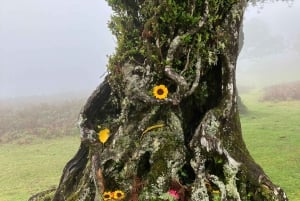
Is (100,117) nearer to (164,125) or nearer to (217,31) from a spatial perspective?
(164,125)

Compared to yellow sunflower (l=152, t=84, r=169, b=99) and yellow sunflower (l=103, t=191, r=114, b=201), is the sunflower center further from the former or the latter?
yellow sunflower (l=103, t=191, r=114, b=201)

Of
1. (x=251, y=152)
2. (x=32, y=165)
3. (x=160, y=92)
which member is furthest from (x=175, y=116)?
(x=32, y=165)

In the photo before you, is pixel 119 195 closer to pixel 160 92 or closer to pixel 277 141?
pixel 160 92

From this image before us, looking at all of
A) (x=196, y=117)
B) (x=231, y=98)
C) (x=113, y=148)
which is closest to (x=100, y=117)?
(x=113, y=148)

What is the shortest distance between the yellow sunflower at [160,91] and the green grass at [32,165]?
756 centimetres

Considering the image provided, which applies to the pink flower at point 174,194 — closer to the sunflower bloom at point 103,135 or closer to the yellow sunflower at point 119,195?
the yellow sunflower at point 119,195

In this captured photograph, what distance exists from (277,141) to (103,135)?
11.7 m

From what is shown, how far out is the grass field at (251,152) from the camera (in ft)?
41.1

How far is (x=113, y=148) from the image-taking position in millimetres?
5875

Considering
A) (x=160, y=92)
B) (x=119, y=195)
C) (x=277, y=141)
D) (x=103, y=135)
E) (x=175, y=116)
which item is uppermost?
(x=160, y=92)

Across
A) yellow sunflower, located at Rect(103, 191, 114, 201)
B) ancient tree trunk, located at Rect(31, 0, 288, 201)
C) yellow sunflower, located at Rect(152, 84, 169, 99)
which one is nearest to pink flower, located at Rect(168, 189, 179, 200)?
ancient tree trunk, located at Rect(31, 0, 288, 201)

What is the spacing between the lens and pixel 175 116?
5828 millimetres

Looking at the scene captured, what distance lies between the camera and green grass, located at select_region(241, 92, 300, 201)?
11.7m

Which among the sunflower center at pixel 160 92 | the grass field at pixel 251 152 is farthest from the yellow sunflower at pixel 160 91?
the grass field at pixel 251 152
